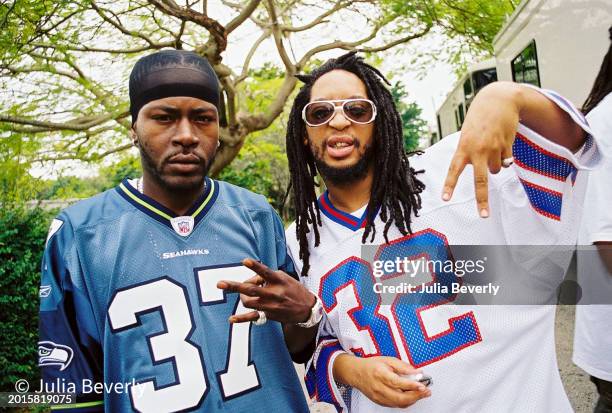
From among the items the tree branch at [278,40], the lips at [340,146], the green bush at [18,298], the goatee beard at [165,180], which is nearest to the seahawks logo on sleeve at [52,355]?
the goatee beard at [165,180]

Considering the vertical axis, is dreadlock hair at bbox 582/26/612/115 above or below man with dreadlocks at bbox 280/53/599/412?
above

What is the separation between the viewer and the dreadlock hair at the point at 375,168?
5.95 feet

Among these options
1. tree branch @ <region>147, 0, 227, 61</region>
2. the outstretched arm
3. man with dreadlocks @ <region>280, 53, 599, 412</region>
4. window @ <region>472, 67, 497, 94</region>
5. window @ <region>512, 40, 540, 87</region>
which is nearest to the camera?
the outstretched arm

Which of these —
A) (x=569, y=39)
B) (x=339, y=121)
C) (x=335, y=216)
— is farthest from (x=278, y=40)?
(x=335, y=216)

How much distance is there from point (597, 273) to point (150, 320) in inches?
66.2

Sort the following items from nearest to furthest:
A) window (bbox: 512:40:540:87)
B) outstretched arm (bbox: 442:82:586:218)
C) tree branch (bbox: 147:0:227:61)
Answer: outstretched arm (bbox: 442:82:586:218), window (bbox: 512:40:540:87), tree branch (bbox: 147:0:227:61)

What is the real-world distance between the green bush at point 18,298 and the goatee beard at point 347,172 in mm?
3661

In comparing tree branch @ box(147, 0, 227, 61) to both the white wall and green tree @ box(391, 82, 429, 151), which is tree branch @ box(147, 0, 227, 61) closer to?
the white wall

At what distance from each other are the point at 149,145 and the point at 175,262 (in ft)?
1.48

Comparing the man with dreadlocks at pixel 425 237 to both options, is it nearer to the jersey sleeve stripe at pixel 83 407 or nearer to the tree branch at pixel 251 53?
the jersey sleeve stripe at pixel 83 407

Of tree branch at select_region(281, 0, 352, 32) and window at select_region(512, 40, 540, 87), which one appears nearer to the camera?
window at select_region(512, 40, 540, 87)

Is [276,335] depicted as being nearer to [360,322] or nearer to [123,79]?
[360,322]

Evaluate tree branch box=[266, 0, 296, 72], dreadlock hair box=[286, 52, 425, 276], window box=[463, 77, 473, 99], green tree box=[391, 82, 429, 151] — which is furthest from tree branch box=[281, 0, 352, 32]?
green tree box=[391, 82, 429, 151]

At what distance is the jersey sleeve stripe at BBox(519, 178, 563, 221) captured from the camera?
1.45 meters
